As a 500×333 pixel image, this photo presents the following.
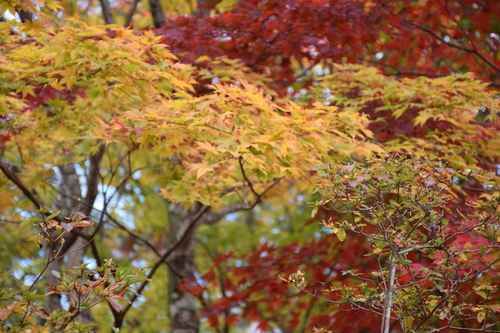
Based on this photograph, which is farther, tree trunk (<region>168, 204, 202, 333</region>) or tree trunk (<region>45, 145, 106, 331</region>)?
tree trunk (<region>168, 204, 202, 333</region>)

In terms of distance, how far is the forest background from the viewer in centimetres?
267

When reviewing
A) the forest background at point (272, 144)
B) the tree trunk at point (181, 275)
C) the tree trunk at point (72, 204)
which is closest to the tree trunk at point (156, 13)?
the forest background at point (272, 144)

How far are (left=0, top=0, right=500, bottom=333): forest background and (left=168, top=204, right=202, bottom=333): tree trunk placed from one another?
0.03 meters

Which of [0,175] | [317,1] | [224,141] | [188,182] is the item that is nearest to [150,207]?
[0,175]

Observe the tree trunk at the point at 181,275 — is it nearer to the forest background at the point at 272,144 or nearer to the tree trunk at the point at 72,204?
the forest background at the point at 272,144

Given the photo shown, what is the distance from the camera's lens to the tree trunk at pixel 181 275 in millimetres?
6559

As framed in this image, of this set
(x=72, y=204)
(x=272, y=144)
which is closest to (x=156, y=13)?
(x=72, y=204)

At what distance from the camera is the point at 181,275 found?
22.1 ft

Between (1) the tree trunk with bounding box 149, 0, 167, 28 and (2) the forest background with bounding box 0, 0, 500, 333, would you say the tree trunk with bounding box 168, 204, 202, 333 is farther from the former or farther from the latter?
(1) the tree trunk with bounding box 149, 0, 167, 28

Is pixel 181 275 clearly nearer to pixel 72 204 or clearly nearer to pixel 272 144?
pixel 72 204

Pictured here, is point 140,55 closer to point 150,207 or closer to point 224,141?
point 224,141

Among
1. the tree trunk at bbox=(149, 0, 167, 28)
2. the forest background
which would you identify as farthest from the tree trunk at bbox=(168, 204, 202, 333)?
the tree trunk at bbox=(149, 0, 167, 28)

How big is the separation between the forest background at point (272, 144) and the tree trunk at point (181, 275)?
3cm

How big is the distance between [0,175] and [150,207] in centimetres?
543
